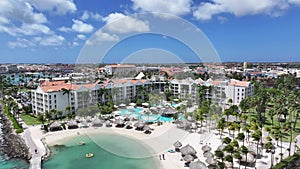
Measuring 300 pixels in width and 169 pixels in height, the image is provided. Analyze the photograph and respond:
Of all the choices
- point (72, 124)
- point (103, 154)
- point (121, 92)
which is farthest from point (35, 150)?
point (121, 92)

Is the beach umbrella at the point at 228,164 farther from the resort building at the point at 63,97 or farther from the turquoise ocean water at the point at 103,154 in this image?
the resort building at the point at 63,97

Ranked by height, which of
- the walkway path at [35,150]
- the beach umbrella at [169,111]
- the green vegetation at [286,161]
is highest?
the beach umbrella at [169,111]

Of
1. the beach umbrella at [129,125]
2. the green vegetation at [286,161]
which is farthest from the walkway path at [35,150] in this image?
the green vegetation at [286,161]

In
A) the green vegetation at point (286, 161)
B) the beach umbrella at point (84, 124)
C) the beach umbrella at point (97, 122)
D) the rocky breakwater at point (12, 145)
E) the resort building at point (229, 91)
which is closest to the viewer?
the green vegetation at point (286, 161)

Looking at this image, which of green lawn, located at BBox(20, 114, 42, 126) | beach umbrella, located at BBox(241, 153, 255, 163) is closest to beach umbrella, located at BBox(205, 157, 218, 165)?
beach umbrella, located at BBox(241, 153, 255, 163)

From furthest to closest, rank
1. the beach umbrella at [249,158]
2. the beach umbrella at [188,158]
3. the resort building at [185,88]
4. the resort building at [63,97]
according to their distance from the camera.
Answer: the resort building at [185,88] < the resort building at [63,97] < the beach umbrella at [188,158] < the beach umbrella at [249,158]

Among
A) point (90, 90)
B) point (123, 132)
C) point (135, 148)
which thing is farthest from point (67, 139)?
point (90, 90)

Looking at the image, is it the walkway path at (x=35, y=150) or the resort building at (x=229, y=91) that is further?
the resort building at (x=229, y=91)
